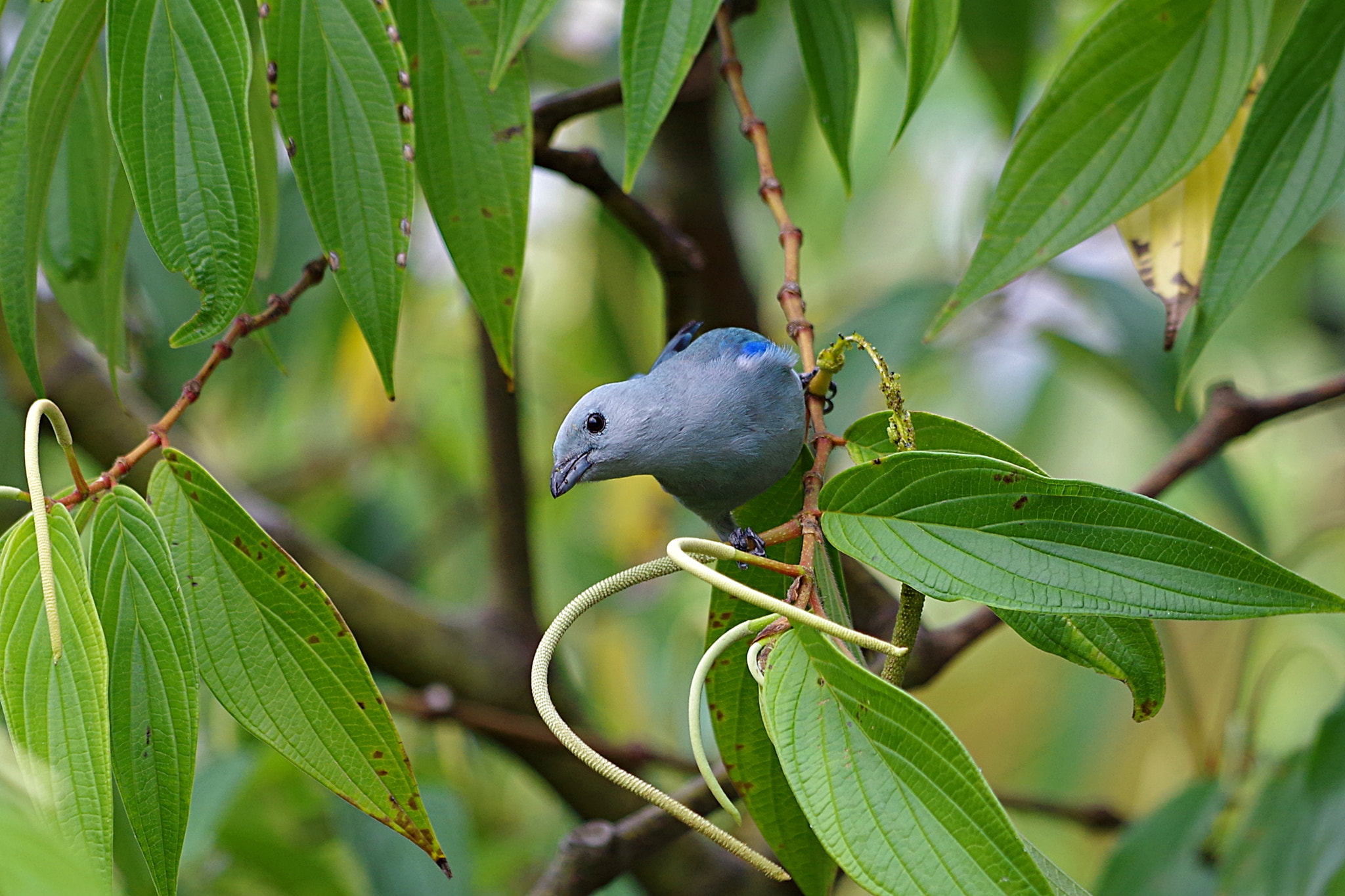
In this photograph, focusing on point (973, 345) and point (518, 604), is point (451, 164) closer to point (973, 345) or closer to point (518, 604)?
point (518, 604)

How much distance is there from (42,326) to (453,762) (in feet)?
4.38

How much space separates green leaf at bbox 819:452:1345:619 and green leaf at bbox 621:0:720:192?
0.29 m

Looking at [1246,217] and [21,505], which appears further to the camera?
[21,505]

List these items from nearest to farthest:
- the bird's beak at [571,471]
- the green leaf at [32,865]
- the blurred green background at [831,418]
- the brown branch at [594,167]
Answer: the green leaf at [32,865] < the bird's beak at [571,471] < the brown branch at [594,167] < the blurred green background at [831,418]

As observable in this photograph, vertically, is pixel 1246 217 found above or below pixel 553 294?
above

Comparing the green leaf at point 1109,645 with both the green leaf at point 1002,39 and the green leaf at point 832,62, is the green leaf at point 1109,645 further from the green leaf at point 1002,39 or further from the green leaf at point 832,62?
the green leaf at point 1002,39

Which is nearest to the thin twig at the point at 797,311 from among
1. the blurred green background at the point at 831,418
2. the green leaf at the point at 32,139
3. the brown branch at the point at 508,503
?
the green leaf at the point at 32,139

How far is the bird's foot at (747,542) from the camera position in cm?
78

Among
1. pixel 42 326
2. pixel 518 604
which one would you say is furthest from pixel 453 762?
pixel 42 326

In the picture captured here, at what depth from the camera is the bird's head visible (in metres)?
0.98

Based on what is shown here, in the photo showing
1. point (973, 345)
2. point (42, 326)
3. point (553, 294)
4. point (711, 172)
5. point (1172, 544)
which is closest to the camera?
point (1172, 544)

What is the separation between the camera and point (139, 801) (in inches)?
26.2

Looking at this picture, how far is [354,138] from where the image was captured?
2.48ft

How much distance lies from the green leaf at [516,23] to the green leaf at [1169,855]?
132 cm
